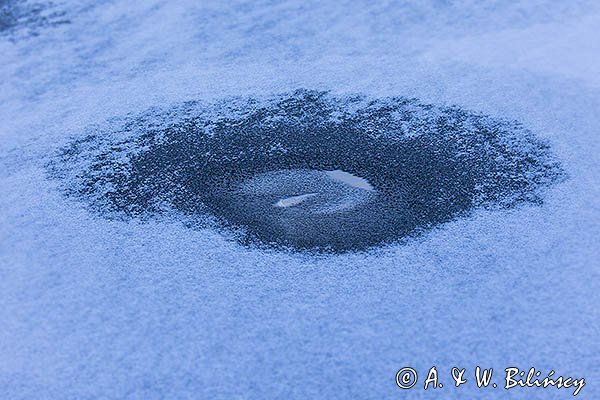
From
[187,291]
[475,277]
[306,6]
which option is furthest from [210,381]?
[306,6]

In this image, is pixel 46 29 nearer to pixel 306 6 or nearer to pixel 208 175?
pixel 306 6

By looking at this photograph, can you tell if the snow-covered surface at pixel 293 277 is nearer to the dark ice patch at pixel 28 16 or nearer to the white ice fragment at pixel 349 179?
the white ice fragment at pixel 349 179

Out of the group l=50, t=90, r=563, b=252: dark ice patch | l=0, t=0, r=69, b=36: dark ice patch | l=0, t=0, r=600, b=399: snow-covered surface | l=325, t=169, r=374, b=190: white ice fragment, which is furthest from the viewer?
l=0, t=0, r=69, b=36: dark ice patch

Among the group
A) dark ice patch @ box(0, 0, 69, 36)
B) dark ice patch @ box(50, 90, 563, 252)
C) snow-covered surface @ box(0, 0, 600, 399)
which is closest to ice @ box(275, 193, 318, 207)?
dark ice patch @ box(50, 90, 563, 252)

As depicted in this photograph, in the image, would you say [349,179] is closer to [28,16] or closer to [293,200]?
[293,200]

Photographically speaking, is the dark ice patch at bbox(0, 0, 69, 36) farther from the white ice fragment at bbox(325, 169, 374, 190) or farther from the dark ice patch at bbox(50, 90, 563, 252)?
the white ice fragment at bbox(325, 169, 374, 190)

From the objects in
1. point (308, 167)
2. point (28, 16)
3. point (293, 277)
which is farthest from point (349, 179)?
point (28, 16)
